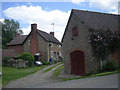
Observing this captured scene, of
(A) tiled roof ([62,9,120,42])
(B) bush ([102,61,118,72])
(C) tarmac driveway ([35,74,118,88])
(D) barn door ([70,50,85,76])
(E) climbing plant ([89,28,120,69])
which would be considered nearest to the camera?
(C) tarmac driveway ([35,74,118,88])

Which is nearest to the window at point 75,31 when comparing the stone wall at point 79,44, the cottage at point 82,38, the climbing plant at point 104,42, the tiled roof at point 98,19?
the cottage at point 82,38

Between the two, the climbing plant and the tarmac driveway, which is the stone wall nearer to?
the climbing plant

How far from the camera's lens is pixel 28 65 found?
1089 inches

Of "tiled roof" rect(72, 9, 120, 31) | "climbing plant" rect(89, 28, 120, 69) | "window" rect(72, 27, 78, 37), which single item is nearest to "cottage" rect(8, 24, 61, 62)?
"window" rect(72, 27, 78, 37)

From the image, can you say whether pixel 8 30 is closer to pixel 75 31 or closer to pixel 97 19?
pixel 75 31

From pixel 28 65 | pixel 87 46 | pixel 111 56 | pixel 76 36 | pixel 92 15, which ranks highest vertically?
pixel 92 15

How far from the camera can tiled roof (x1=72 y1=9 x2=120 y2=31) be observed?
14441 millimetres

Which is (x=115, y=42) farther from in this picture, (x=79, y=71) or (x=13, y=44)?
(x=13, y=44)

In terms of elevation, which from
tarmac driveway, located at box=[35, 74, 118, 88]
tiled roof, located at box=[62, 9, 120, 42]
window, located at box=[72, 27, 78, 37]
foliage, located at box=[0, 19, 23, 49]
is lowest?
tarmac driveway, located at box=[35, 74, 118, 88]

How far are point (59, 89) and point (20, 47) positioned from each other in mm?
30171

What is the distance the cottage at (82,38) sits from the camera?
14.5 meters

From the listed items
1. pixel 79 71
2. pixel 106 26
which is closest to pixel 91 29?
pixel 106 26

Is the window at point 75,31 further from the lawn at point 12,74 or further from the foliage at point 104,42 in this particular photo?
the lawn at point 12,74

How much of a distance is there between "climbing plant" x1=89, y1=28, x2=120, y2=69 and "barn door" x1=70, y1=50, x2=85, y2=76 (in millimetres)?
2298
